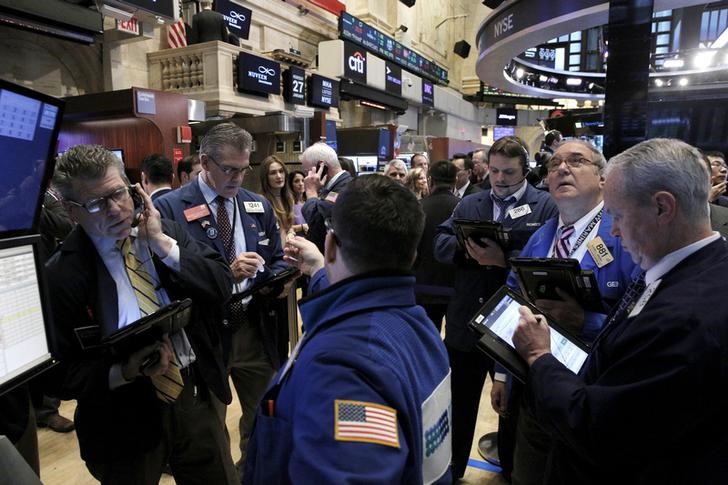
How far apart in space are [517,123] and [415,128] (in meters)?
8.03

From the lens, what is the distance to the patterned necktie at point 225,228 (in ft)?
7.85

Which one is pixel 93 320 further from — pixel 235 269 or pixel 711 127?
pixel 711 127

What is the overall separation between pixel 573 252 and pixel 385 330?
4.27 ft

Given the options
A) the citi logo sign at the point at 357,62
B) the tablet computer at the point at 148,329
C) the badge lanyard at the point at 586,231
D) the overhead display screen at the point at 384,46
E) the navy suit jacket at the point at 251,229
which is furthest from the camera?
the overhead display screen at the point at 384,46

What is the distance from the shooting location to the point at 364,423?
32.3 inches

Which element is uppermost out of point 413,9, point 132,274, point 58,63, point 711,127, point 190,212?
point 413,9

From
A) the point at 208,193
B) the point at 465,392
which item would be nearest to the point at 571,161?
the point at 465,392

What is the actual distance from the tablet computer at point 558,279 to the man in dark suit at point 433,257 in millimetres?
1475

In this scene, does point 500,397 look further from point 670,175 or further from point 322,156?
point 322,156

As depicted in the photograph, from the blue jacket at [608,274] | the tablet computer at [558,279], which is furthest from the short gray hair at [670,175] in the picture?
the blue jacket at [608,274]

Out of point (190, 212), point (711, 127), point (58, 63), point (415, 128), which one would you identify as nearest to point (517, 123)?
point (415, 128)

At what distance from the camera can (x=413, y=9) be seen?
1938 cm

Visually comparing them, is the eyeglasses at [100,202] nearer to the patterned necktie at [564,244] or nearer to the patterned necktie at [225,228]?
the patterned necktie at [225,228]

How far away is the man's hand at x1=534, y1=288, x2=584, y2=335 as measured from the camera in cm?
175
